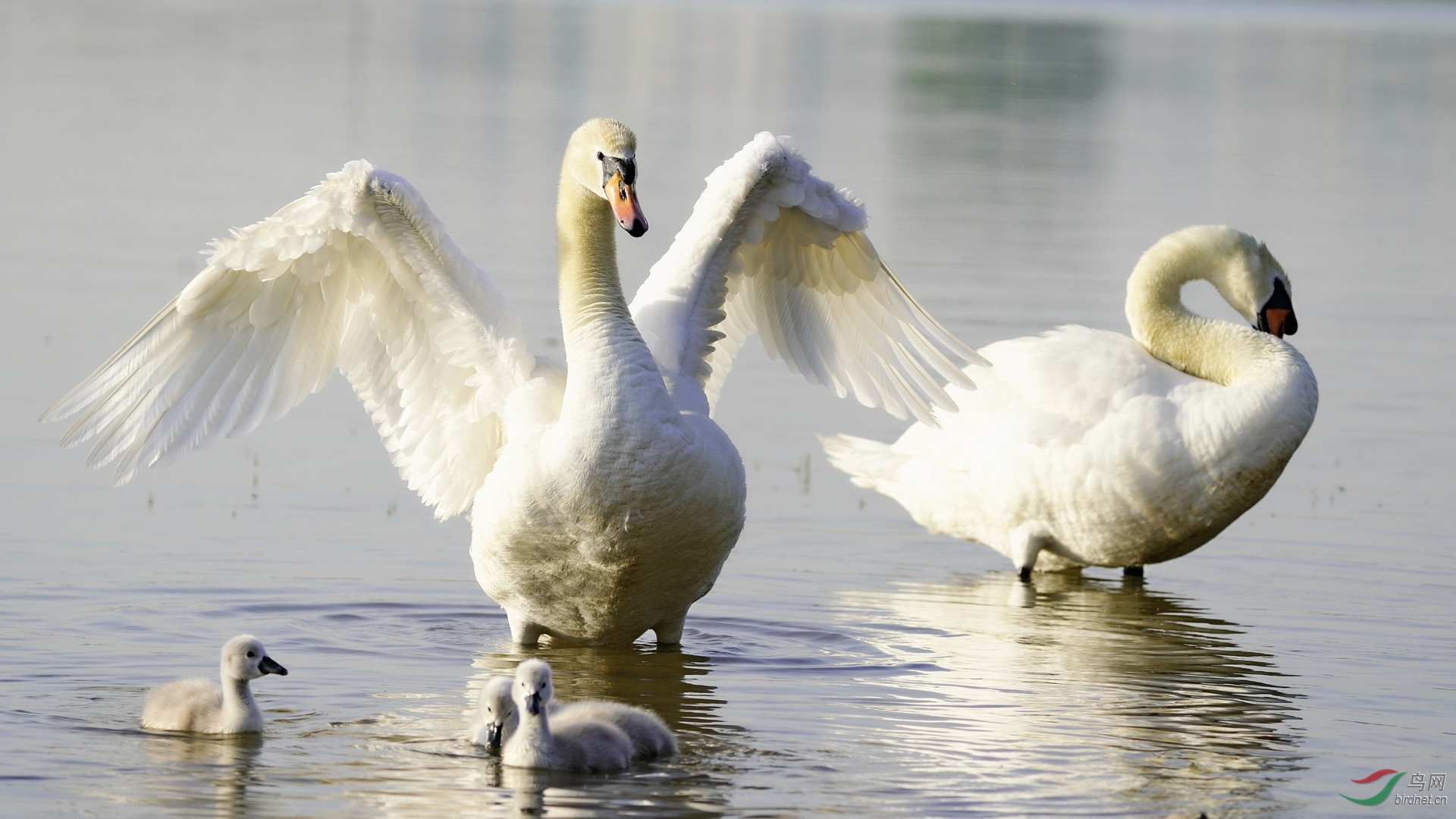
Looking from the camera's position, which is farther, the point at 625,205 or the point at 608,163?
the point at 608,163

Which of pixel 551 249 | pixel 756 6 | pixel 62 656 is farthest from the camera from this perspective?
pixel 756 6

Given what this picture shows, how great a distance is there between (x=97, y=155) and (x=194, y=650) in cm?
1565

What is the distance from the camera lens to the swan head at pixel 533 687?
6.79 meters

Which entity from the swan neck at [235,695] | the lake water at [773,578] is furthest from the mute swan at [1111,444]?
the swan neck at [235,695]

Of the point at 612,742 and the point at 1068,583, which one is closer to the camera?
the point at 612,742

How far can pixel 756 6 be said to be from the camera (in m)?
110

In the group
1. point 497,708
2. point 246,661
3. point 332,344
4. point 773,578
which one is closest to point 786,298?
point 773,578

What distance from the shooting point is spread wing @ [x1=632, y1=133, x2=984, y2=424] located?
858 cm

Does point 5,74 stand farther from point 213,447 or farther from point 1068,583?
point 1068,583

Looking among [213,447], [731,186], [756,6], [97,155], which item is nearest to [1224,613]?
[731,186]

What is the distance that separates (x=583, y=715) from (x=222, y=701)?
1130 millimetres

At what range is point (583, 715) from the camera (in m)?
6.98

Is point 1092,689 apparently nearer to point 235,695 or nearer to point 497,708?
point 497,708

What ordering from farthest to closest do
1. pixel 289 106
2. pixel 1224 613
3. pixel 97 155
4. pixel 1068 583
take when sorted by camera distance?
1. pixel 289 106
2. pixel 97 155
3. pixel 1068 583
4. pixel 1224 613
